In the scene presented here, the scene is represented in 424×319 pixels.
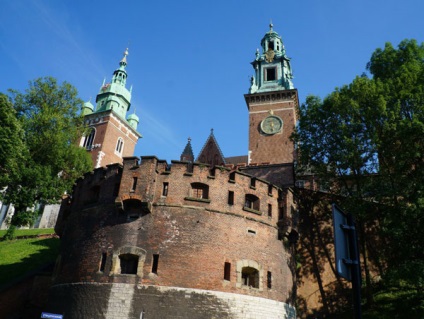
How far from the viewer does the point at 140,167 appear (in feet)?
66.4

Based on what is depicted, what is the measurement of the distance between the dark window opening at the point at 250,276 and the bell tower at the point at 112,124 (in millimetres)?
38851

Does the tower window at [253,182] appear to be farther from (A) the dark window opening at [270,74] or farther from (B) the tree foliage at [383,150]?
(A) the dark window opening at [270,74]

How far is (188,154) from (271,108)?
40.7 ft

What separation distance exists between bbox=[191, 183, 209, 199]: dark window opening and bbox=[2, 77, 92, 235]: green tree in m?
12.0

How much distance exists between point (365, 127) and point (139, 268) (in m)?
15.2

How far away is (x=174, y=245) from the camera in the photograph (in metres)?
18.6

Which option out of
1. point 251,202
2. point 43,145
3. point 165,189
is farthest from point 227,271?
point 43,145

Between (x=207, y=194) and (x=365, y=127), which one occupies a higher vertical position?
(x=365, y=127)

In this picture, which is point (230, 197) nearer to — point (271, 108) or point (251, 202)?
point (251, 202)

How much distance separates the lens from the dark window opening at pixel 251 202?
70.9 ft

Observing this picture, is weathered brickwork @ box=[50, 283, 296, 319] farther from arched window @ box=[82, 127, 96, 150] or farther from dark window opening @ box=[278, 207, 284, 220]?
arched window @ box=[82, 127, 96, 150]

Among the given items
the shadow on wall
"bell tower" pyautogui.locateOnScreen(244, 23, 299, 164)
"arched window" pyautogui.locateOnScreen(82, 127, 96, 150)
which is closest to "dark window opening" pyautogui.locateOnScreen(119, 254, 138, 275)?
the shadow on wall

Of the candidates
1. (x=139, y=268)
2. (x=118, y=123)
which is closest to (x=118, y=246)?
(x=139, y=268)

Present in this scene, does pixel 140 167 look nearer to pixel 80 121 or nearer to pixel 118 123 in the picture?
pixel 80 121
